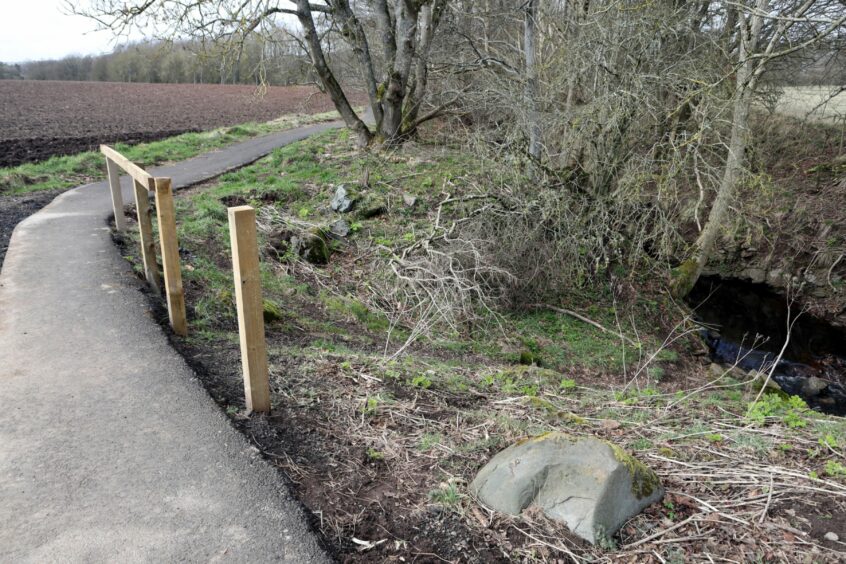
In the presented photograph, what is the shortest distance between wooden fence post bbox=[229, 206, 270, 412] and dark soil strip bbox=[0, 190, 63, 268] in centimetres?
489

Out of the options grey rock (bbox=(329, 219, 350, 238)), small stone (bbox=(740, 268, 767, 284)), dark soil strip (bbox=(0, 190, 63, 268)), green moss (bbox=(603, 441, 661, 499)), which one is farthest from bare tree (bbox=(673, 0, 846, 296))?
dark soil strip (bbox=(0, 190, 63, 268))

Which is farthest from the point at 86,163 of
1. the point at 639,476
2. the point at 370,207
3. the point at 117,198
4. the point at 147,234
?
the point at 639,476

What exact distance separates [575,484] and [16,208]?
10635 mm

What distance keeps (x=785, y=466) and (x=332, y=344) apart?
4395mm

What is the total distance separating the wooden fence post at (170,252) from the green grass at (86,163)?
3.33m

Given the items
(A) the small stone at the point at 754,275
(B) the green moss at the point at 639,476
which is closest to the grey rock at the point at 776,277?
(A) the small stone at the point at 754,275

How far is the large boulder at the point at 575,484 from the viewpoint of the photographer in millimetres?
3145

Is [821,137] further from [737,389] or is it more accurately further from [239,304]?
[239,304]

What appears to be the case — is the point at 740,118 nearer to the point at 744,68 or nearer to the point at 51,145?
the point at 744,68

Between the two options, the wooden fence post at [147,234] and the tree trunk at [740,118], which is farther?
the tree trunk at [740,118]

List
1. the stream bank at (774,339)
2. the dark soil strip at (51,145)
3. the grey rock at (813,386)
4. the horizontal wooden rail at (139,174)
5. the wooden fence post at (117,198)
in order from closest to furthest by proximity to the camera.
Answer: the horizontal wooden rail at (139,174), the wooden fence post at (117,198), the grey rock at (813,386), the stream bank at (774,339), the dark soil strip at (51,145)

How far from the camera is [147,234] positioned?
6258 millimetres

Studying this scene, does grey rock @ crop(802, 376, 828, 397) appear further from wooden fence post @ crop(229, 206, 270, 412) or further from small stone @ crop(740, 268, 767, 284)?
wooden fence post @ crop(229, 206, 270, 412)

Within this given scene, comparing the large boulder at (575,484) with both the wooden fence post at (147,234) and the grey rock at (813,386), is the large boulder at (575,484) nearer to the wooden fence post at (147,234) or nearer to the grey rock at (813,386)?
the wooden fence post at (147,234)
